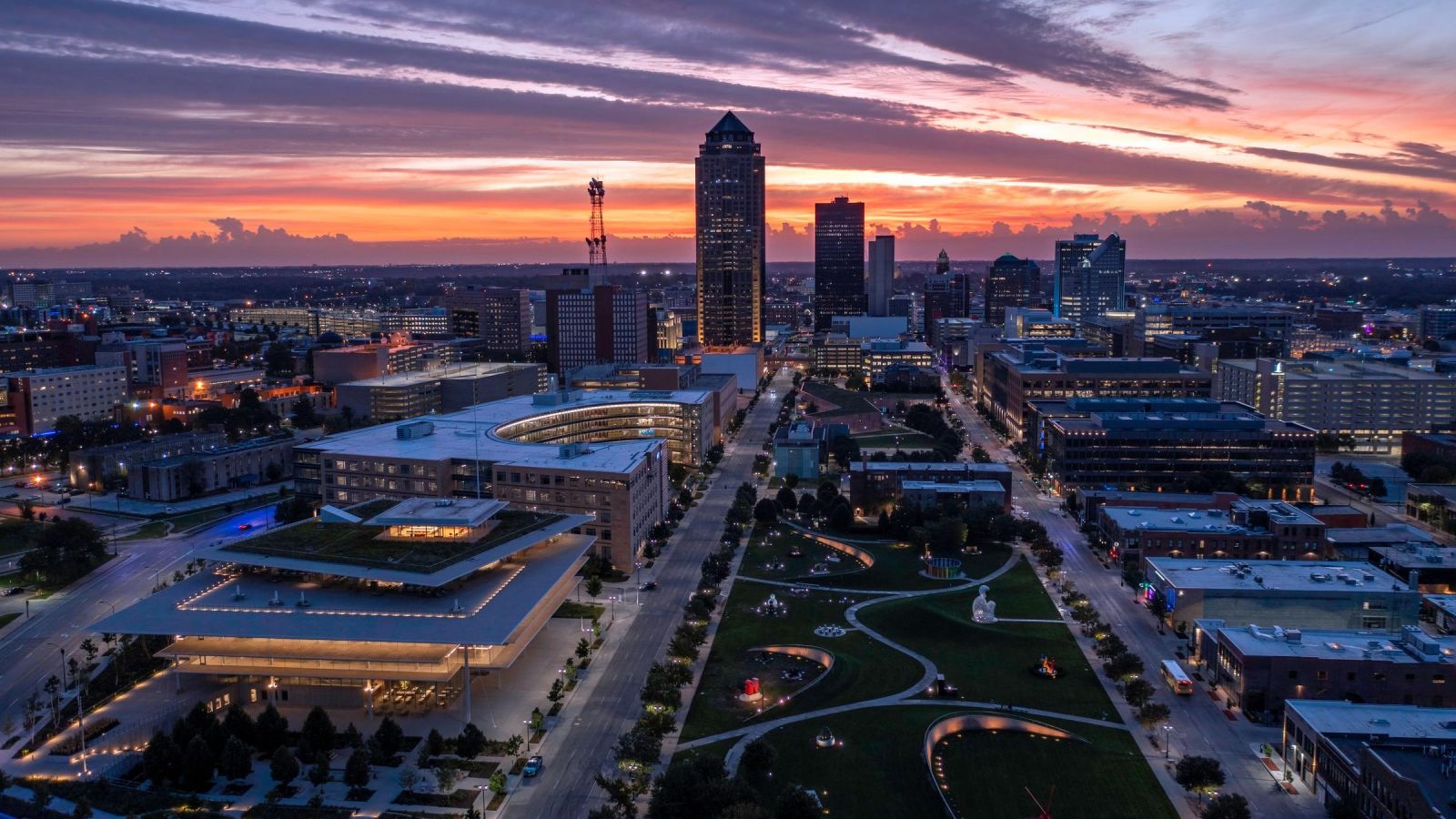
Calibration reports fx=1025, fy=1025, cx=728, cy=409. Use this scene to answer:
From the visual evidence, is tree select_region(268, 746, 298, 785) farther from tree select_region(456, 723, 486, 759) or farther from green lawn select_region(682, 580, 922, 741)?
green lawn select_region(682, 580, 922, 741)

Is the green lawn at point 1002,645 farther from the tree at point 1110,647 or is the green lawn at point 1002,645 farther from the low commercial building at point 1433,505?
the low commercial building at point 1433,505

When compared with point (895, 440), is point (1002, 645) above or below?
below

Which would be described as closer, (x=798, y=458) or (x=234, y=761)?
(x=234, y=761)

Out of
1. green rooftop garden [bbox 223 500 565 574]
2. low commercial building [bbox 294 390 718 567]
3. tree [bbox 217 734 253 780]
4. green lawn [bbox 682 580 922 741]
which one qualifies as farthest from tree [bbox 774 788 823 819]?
low commercial building [bbox 294 390 718 567]

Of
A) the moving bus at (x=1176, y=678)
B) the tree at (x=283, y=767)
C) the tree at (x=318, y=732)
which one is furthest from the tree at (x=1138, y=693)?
the tree at (x=283, y=767)

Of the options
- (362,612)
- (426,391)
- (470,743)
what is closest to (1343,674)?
(470,743)

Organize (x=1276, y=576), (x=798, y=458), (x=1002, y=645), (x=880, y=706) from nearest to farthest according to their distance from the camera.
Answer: (x=880, y=706) < (x=1002, y=645) < (x=1276, y=576) < (x=798, y=458)

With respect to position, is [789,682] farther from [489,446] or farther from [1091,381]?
Result: [1091,381]
